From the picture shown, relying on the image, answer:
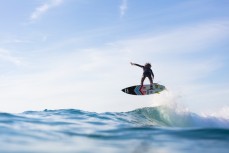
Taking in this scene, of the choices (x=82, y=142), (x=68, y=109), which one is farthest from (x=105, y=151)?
(x=68, y=109)

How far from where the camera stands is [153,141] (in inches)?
404

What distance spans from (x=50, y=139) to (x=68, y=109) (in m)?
10.8

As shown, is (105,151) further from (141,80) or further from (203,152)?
(141,80)

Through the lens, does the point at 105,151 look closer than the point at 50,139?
Yes

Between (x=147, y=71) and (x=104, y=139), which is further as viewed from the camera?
(x=147, y=71)

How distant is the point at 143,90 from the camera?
88.8ft

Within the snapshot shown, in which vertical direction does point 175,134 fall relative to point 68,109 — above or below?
below

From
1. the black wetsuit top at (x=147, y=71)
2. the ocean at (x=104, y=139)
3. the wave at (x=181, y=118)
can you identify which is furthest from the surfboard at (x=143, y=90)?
the ocean at (x=104, y=139)

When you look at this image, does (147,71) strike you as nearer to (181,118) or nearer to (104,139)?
(181,118)

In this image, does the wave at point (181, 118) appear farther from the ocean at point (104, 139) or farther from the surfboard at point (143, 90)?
the ocean at point (104, 139)

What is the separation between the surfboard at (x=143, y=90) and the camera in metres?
27.0

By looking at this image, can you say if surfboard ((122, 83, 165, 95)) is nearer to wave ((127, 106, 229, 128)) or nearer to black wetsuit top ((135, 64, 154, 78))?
black wetsuit top ((135, 64, 154, 78))

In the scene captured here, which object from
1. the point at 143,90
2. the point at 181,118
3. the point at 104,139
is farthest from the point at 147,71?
the point at 104,139

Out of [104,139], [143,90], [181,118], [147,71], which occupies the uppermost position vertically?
[147,71]
